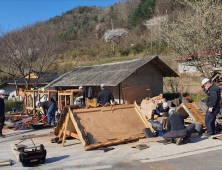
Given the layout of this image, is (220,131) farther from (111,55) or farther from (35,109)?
(111,55)

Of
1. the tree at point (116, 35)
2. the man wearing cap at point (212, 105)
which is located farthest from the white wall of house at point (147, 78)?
the tree at point (116, 35)

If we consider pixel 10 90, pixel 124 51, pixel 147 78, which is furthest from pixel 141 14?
pixel 147 78

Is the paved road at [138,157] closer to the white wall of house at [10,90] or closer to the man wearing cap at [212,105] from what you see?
the man wearing cap at [212,105]

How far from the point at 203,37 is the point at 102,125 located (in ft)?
28.8

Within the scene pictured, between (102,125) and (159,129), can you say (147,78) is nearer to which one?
(159,129)

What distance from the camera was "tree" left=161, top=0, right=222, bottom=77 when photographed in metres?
13.6

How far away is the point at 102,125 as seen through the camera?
8641mm

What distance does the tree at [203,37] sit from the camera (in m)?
13.6

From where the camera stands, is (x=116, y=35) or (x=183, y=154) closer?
(x=183, y=154)

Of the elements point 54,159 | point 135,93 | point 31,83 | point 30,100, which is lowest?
point 54,159

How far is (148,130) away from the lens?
8.75m

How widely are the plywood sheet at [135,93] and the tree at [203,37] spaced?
3366mm

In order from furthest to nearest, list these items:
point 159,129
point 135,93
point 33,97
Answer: point 33,97
point 135,93
point 159,129

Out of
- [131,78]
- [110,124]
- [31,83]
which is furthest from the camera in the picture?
[31,83]
